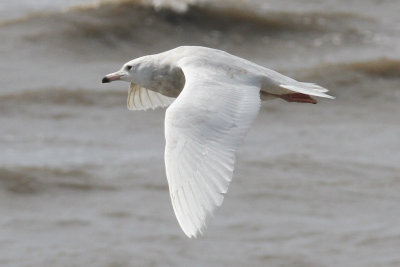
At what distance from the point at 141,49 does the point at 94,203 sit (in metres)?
3.68

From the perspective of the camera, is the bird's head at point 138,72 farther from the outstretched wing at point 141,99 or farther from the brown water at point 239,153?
the brown water at point 239,153

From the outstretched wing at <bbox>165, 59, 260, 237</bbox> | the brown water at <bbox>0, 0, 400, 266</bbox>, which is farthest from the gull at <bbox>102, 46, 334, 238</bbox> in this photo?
the brown water at <bbox>0, 0, 400, 266</bbox>

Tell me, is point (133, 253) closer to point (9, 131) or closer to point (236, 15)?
point (9, 131)

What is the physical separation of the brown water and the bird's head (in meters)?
2.46

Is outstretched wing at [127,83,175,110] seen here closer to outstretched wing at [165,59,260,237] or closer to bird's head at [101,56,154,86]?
bird's head at [101,56,154,86]

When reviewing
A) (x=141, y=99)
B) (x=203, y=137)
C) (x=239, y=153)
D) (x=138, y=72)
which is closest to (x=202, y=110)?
(x=203, y=137)

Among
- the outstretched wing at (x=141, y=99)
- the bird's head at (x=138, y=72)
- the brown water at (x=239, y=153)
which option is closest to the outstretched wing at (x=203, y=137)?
the bird's head at (x=138, y=72)

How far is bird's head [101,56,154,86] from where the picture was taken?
588 centimetres

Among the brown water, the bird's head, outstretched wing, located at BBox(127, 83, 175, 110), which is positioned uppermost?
the bird's head

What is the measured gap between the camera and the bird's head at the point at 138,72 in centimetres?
588

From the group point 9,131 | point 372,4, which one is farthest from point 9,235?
point 372,4

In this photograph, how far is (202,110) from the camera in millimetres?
5055

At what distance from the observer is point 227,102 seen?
204 inches

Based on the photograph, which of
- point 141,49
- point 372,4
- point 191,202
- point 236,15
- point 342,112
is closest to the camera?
point 191,202
